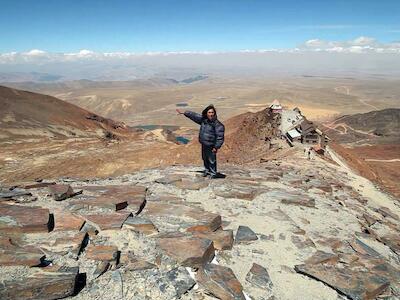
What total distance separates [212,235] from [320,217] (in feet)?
10.9

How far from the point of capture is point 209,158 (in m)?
10.1

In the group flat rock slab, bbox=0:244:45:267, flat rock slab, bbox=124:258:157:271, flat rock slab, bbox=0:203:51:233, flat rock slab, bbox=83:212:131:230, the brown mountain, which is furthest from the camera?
the brown mountain

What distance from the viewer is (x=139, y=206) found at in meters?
7.24

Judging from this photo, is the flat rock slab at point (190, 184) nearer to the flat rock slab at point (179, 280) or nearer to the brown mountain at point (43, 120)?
the flat rock slab at point (179, 280)

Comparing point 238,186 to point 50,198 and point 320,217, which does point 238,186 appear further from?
point 50,198

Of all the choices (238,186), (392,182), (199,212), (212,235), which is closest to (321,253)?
(212,235)

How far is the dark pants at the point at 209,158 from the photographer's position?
386 inches

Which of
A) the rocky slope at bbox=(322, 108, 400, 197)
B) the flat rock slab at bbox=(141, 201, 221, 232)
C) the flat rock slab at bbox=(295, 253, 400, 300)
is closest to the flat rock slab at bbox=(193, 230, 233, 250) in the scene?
the flat rock slab at bbox=(141, 201, 221, 232)

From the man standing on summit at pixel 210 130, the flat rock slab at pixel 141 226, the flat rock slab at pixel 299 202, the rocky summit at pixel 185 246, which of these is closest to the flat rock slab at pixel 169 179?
the rocky summit at pixel 185 246

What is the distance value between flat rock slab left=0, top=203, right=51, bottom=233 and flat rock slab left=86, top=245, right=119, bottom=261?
0.95 metres

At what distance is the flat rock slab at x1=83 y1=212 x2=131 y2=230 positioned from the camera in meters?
6.14

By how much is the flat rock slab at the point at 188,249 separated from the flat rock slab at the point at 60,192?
2723mm

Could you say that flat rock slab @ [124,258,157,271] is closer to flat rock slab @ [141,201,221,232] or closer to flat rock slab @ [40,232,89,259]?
flat rock slab @ [40,232,89,259]

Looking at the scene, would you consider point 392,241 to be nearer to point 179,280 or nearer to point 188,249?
point 188,249
